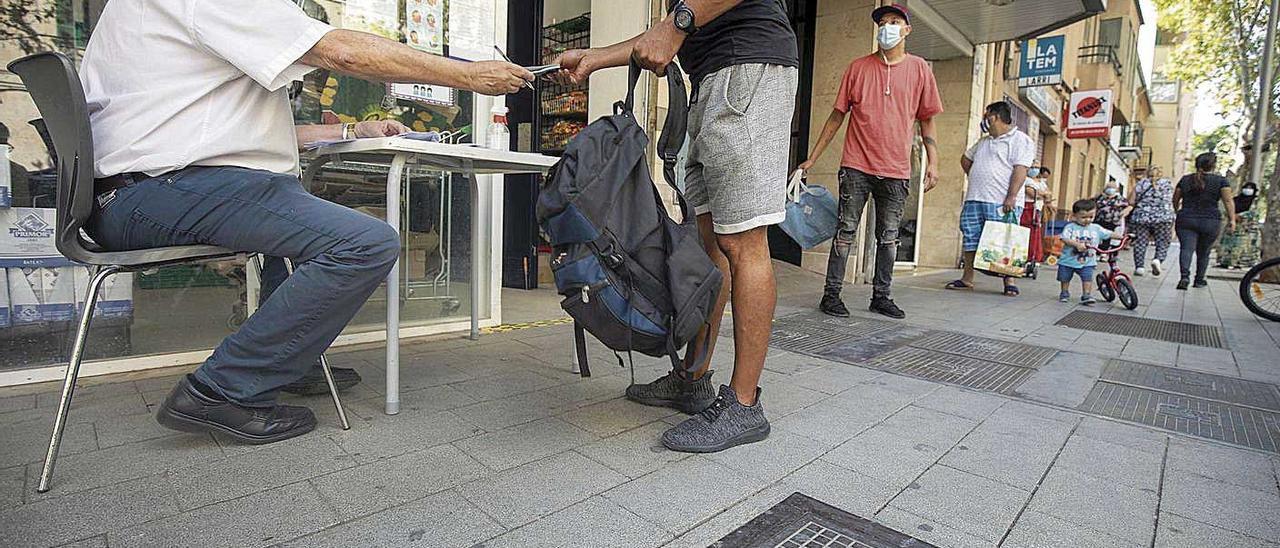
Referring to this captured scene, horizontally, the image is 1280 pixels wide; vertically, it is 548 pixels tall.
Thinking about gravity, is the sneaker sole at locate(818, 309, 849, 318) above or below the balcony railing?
below

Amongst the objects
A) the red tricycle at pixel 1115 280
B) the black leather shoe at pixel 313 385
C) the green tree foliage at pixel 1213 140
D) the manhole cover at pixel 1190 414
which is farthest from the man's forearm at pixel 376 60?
the green tree foliage at pixel 1213 140

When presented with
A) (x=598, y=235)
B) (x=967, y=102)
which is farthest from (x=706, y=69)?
(x=967, y=102)

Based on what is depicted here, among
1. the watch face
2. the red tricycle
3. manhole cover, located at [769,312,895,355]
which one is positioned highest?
the watch face

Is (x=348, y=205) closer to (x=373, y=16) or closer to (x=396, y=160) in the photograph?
(x=373, y=16)

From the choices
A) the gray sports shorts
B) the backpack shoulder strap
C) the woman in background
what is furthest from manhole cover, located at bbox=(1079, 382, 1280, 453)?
the woman in background

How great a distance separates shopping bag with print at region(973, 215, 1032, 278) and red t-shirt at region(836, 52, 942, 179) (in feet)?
6.48

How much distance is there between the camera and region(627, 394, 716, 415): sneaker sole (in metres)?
2.33

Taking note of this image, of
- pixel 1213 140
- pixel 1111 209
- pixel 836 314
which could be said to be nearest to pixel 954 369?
pixel 836 314

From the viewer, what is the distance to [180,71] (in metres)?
1.66

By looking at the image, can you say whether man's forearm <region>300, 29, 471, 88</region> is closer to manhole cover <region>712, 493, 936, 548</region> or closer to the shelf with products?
manhole cover <region>712, 493, 936, 548</region>

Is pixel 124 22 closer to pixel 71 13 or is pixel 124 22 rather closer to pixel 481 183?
pixel 71 13

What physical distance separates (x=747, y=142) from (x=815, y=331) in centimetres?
230

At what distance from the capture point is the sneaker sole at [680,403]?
2334 millimetres

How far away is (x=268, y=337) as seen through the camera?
1.78 metres
